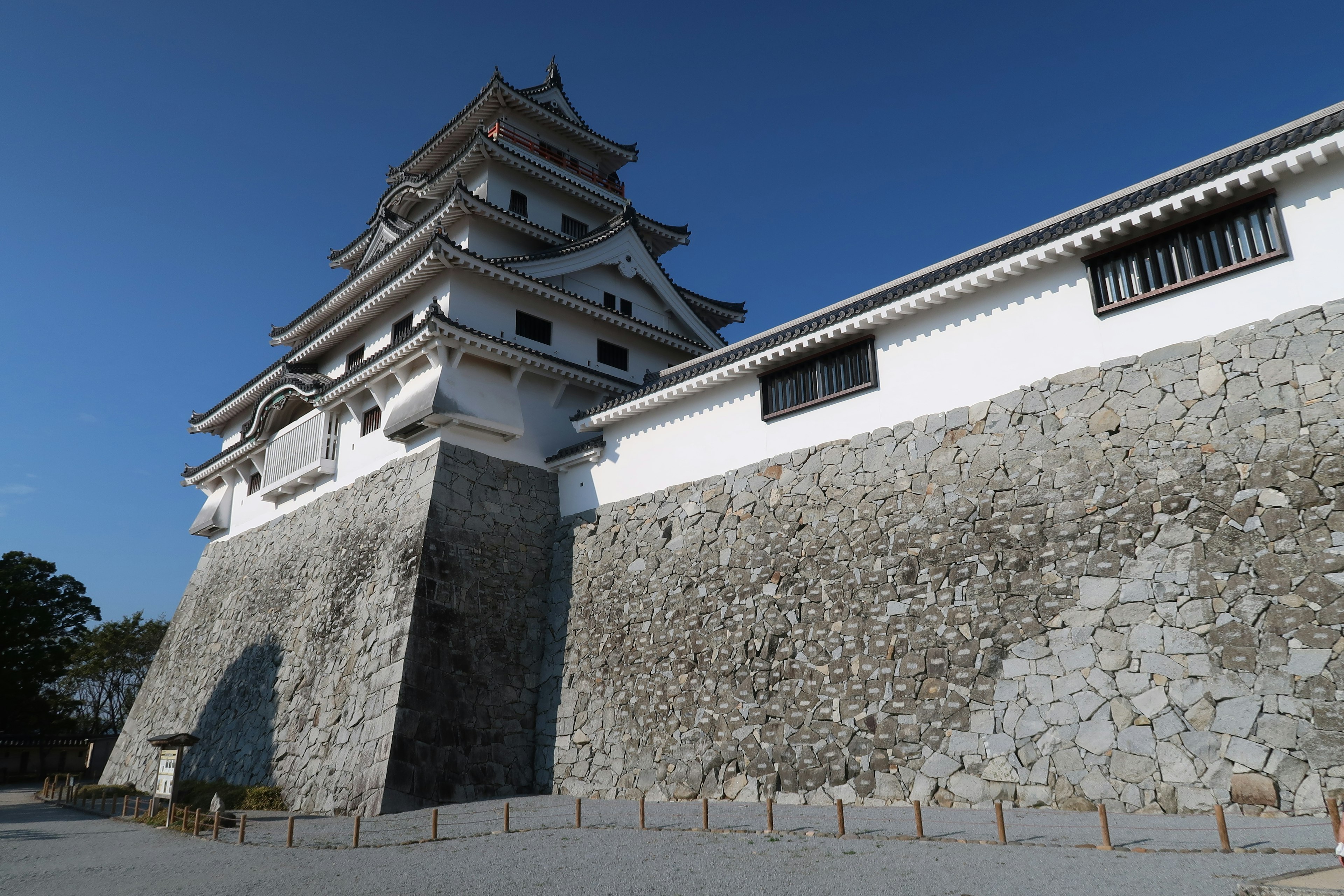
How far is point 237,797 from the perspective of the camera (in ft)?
44.4

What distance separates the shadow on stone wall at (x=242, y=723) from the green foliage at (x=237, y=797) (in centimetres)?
37

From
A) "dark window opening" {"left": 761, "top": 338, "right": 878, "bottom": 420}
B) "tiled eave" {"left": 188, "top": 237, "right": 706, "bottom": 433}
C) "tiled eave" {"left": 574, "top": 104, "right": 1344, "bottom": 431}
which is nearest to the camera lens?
"tiled eave" {"left": 574, "top": 104, "right": 1344, "bottom": 431}

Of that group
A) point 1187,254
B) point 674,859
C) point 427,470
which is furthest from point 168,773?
point 1187,254

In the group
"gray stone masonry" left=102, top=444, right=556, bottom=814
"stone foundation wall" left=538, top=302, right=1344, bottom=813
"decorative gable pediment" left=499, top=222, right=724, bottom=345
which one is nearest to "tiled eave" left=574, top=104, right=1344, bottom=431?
"stone foundation wall" left=538, top=302, right=1344, bottom=813

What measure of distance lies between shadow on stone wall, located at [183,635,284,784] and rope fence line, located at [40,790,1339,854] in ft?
5.31

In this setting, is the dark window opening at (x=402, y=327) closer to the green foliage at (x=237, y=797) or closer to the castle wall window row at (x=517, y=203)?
the castle wall window row at (x=517, y=203)

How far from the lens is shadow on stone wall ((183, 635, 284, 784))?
48.5ft

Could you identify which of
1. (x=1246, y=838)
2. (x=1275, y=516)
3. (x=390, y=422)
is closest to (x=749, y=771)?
(x=1246, y=838)

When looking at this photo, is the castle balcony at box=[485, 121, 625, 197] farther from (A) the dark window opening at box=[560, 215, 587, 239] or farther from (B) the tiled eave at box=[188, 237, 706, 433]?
(B) the tiled eave at box=[188, 237, 706, 433]

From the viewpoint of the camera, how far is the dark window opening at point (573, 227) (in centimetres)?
2115

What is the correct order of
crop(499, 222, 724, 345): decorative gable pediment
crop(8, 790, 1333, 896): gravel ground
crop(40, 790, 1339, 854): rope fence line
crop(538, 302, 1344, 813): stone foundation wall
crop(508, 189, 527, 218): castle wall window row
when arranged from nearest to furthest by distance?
crop(8, 790, 1333, 896): gravel ground
crop(40, 790, 1339, 854): rope fence line
crop(538, 302, 1344, 813): stone foundation wall
crop(499, 222, 724, 345): decorative gable pediment
crop(508, 189, 527, 218): castle wall window row

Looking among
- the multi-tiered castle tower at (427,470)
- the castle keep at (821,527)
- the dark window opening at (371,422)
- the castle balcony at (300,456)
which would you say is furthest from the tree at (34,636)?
the dark window opening at (371,422)

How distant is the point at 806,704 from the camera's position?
10477 mm

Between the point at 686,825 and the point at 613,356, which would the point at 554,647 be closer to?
the point at 686,825
